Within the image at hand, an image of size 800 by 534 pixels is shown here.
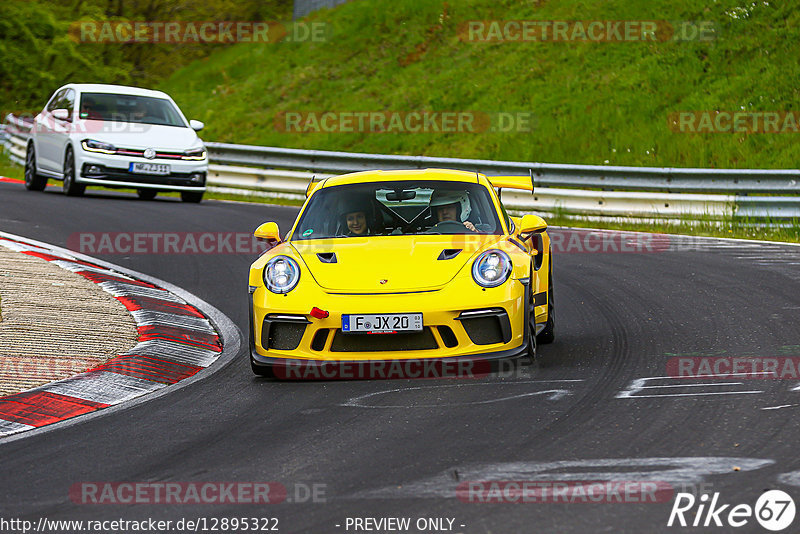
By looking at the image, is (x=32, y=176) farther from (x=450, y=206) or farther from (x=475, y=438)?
(x=475, y=438)

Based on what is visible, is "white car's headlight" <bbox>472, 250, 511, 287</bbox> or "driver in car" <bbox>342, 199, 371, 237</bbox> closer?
"white car's headlight" <bbox>472, 250, 511, 287</bbox>

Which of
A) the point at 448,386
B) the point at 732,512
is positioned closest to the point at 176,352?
the point at 448,386

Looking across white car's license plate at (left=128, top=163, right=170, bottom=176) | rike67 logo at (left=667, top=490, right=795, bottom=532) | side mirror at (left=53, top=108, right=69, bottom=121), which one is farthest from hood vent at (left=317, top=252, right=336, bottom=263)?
side mirror at (left=53, top=108, right=69, bottom=121)

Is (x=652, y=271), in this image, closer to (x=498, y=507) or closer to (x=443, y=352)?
(x=443, y=352)

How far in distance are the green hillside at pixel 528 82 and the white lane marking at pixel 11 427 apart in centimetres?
1651

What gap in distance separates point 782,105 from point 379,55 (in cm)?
1212

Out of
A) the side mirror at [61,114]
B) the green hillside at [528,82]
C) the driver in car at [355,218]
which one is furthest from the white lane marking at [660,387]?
the green hillside at [528,82]

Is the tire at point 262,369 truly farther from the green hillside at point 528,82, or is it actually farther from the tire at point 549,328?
the green hillside at point 528,82

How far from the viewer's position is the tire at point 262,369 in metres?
7.67

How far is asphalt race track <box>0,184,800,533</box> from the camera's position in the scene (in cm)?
477

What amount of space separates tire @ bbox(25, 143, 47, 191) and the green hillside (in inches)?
337

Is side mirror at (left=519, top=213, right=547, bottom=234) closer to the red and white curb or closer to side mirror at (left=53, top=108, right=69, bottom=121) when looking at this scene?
the red and white curb

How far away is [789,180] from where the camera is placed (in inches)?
664

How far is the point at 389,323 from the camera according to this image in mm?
7297
